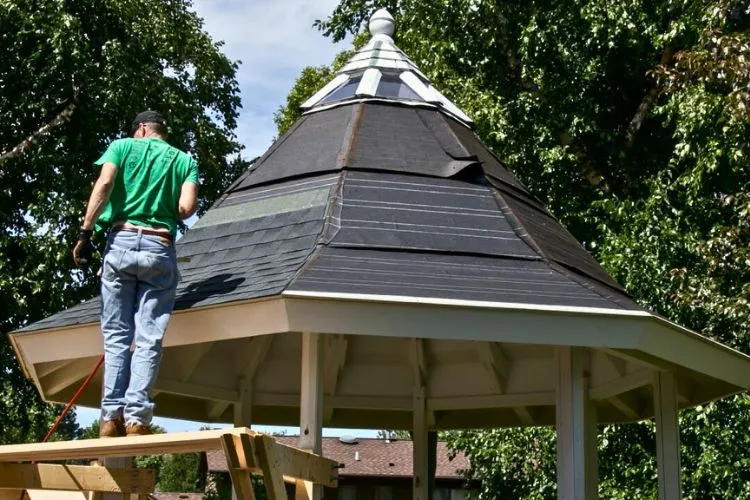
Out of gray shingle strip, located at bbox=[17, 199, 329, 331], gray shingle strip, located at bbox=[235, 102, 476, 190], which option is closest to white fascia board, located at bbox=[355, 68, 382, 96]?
gray shingle strip, located at bbox=[235, 102, 476, 190]

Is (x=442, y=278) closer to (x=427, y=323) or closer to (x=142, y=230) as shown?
(x=427, y=323)

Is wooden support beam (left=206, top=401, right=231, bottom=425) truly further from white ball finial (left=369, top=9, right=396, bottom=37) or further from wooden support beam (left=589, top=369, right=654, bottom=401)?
white ball finial (left=369, top=9, right=396, bottom=37)

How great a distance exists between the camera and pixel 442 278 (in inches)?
311

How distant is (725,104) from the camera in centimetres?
1595

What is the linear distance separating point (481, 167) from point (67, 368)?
13.1ft

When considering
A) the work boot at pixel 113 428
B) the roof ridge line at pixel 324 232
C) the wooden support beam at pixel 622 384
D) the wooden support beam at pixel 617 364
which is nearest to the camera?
the work boot at pixel 113 428

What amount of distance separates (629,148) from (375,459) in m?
34.4

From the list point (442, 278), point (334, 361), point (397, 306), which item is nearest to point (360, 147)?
point (442, 278)

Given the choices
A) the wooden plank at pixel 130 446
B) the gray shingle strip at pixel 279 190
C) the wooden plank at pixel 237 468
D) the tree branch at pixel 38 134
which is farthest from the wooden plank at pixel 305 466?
the tree branch at pixel 38 134

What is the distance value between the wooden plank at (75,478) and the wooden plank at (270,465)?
1.76 metres

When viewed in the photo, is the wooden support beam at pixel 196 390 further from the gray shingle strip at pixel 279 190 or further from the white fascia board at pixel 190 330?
the white fascia board at pixel 190 330

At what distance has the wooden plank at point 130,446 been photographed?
6027mm

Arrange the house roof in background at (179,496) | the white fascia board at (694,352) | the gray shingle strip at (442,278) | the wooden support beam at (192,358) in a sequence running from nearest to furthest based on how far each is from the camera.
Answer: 1. the gray shingle strip at (442,278)
2. the white fascia board at (694,352)
3. the wooden support beam at (192,358)
4. the house roof in background at (179,496)

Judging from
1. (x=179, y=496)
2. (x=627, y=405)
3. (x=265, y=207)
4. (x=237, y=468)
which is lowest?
(x=237, y=468)
